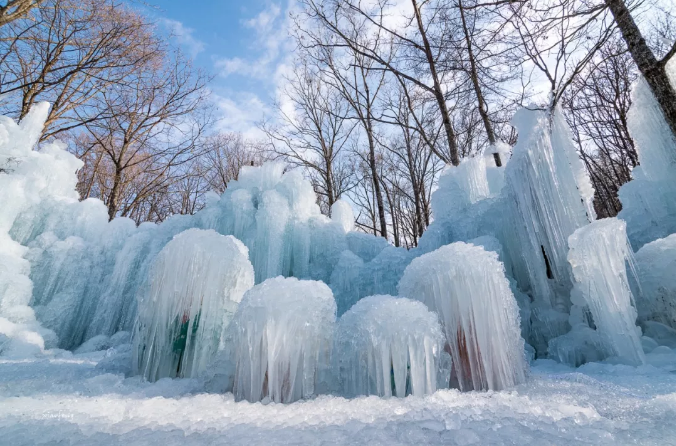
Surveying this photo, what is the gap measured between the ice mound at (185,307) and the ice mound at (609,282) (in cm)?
371

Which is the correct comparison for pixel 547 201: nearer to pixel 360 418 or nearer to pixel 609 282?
pixel 609 282

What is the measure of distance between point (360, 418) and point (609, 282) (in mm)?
3127

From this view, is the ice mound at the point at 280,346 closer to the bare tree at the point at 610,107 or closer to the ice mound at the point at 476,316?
the ice mound at the point at 476,316

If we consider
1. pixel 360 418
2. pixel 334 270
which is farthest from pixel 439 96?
pixel 360 418

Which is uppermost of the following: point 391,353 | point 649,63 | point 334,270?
point 649,63

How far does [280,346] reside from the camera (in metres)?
2.28

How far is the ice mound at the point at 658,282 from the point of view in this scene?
11.1 feet

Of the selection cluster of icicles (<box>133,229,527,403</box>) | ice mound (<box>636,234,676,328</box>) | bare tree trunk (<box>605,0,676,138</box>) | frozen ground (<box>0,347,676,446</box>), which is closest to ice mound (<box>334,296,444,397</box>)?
cluster of icicles (<box>133,229,527,403</box>)

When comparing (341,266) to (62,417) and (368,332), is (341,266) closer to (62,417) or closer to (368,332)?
(368,332)

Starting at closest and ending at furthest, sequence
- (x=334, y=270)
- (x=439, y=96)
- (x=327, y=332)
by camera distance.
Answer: (x=327, y=332)
(x=334, y=270)
(x=439, y=96)

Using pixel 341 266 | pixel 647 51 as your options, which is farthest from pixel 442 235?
pixel 647 51

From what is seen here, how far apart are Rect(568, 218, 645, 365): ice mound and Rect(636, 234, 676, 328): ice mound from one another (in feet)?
1.35

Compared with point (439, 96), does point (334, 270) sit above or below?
below

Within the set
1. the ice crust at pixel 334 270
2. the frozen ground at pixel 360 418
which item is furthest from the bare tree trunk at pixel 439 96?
the frozen ground at pixel 360 418
